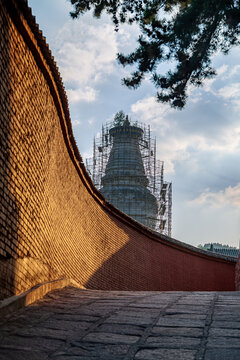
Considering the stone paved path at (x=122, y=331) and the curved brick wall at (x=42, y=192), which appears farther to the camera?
the curved brick wall at (x=42, y=192)

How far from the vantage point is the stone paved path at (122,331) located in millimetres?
2812

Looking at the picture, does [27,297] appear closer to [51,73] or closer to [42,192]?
[42,192]

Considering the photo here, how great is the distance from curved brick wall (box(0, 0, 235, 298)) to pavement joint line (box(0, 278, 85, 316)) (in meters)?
0.13

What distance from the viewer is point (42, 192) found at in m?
5.82

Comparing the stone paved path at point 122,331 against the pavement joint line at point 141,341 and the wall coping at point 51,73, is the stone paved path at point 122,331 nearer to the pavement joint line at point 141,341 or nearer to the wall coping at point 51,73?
the pavement joint line at point 141,341

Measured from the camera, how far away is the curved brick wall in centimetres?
432

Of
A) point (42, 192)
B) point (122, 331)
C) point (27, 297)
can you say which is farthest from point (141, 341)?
point (42, 192)

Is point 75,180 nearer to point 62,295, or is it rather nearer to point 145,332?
point 62,295

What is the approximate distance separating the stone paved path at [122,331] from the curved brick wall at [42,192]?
2.28 feet

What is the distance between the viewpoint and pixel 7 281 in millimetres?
4352

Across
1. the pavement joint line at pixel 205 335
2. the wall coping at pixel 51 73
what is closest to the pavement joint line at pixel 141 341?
the pavement joint line at pixel 205 335

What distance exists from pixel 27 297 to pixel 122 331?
162 centimetres

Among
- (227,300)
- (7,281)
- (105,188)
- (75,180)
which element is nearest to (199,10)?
(75,180)

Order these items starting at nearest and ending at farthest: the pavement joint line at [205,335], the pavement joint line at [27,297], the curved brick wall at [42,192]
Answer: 1. the pavement joint line at [205,335]
2. the pavement joint line at [27,297]
3. the curved brick wall at [42,192]
